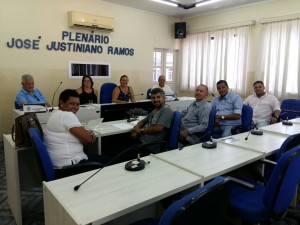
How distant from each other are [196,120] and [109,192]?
2.08m

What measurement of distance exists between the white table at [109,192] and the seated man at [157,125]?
3.19ft

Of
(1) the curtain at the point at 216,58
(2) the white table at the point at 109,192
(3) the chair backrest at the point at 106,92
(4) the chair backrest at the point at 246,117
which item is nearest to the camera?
(2) the white table at the point at 109,192

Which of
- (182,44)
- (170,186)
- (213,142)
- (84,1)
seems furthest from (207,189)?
(182,44)

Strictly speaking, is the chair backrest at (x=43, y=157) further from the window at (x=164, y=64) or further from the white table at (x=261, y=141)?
the window at (x=164, y=64)

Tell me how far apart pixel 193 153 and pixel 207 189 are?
3.41ft

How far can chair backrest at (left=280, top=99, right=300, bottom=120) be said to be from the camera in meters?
4.29

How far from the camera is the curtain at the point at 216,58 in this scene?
5.79 meters

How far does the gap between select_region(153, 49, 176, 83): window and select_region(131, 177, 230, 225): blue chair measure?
5.93m

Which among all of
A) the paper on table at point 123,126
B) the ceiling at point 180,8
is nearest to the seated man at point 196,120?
the paper on table at point 123,126

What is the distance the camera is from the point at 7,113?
4637 mm

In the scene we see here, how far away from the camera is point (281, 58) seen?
5.13 m

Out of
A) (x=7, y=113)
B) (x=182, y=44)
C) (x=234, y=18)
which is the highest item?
(x=234, y=18)

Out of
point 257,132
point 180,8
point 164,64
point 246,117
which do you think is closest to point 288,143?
point 257,132

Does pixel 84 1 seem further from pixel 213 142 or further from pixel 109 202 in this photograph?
pixel 109 202
